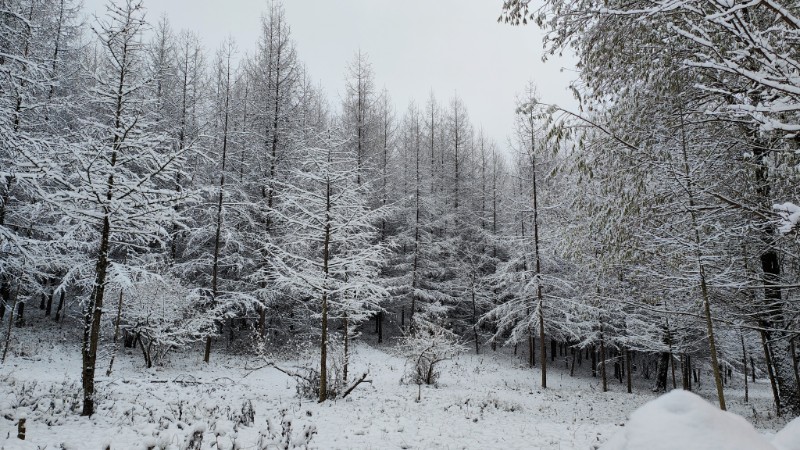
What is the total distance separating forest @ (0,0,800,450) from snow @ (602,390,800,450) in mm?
1836

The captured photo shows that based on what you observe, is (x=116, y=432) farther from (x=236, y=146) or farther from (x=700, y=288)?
(x=236, y=146)

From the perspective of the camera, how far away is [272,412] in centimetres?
973

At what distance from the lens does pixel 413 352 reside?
14.4 meters

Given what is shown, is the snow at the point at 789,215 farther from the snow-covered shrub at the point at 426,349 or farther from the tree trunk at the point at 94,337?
the snow-covered shrub at the point at 426,349

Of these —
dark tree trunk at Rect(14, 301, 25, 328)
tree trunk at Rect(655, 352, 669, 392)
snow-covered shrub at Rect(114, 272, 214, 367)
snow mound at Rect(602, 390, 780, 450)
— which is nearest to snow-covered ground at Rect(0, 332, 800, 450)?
snow mound at Rect(602, 390, 780, 450)

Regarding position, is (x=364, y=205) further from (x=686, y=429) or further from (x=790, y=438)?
(x=686, y=429)

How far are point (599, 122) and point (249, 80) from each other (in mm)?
21429

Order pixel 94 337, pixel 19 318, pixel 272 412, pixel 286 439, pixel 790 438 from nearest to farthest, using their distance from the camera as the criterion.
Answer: pixel 790 438
pixel 286 439
pixel 94 337
pixel 272 412
pixel 19 318

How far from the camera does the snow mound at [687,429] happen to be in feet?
6.23

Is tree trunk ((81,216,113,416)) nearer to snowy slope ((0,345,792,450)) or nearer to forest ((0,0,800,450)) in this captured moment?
forest ((0,0,800,450))

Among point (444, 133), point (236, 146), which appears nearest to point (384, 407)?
point (236, 146)

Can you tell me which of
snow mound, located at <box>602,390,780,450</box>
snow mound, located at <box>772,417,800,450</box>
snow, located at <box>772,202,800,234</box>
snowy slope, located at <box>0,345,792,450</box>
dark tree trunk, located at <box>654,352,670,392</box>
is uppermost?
snow, located at <box>772,202,800,234</box>

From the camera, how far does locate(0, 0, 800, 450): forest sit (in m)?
5.77

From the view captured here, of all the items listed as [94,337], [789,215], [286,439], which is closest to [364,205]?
[94,337]
